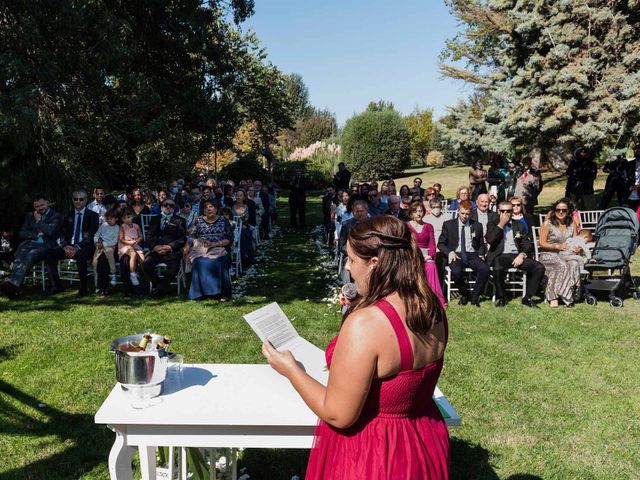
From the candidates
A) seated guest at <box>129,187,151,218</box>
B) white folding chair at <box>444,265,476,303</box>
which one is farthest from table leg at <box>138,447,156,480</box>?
seated guest at <box>129,187,151,218</box>

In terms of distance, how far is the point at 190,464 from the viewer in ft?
11.5

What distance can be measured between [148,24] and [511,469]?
1405 centimetres

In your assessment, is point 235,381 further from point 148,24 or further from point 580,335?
point 148,24

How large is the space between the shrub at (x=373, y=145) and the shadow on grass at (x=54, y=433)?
29943mm

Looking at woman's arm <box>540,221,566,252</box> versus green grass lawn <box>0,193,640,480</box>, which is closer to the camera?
green grass lawn <box>0,193,640,480</box>

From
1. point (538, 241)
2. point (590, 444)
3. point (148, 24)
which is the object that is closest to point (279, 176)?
point (148, 24)

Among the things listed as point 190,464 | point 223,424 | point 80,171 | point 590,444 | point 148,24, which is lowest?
point 590,444

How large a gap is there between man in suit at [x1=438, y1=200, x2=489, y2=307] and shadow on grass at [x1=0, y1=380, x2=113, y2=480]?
19.2ft

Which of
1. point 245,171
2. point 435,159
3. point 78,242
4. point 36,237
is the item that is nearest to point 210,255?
point 78,242

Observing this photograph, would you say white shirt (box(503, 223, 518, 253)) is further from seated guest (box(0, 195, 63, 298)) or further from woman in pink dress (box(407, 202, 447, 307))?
seated guest (box(0, 195, 63, 298))

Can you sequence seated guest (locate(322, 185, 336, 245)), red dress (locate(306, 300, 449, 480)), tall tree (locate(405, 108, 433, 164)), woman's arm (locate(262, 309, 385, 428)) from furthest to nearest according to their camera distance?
tall tree (locate(405, 108, 433, 164))
seated guest (locate(322, 185, 336, 245))
red dress (locate(306, 300, 449, 480))
woman's arm (locate(262, 309, 385, 428))

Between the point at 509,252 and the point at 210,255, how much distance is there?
15.6 feet

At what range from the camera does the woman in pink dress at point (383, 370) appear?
1855mm

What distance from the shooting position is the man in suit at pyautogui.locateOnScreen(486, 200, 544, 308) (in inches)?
333
